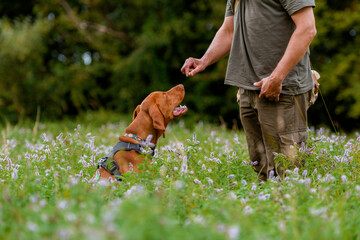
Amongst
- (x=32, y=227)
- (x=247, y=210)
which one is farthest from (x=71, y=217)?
(x=247, y=210)

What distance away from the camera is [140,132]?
4.06 metres

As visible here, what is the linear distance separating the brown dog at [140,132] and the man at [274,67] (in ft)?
1.76

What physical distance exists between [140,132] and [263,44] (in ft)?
4.96

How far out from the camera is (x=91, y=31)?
16.5m

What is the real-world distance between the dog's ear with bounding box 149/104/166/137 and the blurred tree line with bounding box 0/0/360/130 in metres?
8.68

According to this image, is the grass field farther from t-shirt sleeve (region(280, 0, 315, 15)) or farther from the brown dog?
t-shirt sleeve (region(280, 0, 315, 15))

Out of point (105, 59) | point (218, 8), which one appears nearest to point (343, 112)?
point (218, 8)

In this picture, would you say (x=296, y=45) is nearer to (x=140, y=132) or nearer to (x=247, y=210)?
(x=247, y=210)

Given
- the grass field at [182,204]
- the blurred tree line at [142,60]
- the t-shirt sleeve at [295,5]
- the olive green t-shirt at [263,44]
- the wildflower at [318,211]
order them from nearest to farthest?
the grass field at [182,204] → the wildflower at [318,211] → the t-shirt sleeve at [295,5] → the olive green t-shirt at [263,44] → the blurred tree line at [142,60]

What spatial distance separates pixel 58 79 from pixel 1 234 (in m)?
15.0

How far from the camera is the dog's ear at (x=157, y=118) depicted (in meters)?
4.03

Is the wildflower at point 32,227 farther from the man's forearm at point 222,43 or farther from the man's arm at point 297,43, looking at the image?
the man's forearm at point 222,43

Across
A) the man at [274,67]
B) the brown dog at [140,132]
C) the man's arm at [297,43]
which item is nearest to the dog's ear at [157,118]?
the brown dog at [140,132]

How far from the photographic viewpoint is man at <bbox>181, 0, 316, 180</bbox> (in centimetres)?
327
